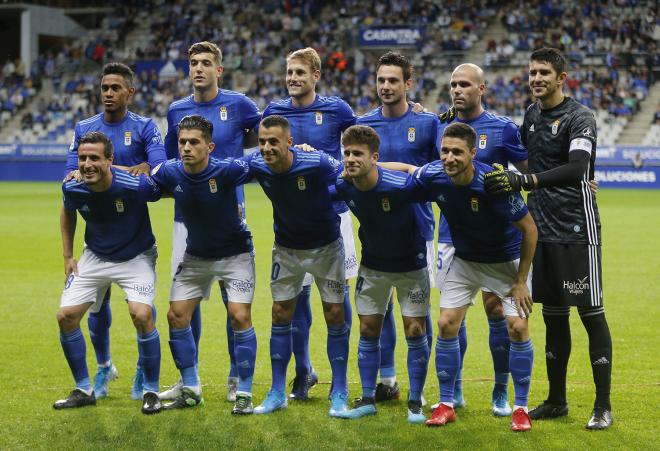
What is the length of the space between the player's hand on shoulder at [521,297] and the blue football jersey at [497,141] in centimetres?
102

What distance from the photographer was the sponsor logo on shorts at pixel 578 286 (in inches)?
244

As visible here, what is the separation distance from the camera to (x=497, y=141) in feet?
22.0

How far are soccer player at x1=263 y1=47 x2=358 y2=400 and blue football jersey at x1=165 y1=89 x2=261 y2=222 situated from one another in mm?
220

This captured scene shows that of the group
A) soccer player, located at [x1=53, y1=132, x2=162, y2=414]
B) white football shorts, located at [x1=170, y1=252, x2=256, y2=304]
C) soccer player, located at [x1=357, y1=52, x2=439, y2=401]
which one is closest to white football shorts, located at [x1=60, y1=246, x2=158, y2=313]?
soccer player, located at [x1=53, y1=132, x2=162, y2=414]

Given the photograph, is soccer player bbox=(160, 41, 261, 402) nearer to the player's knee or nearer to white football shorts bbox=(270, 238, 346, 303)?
white football shorts bbox=(270, 238, 346, 303)

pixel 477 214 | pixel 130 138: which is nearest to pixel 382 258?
pixel 477 214

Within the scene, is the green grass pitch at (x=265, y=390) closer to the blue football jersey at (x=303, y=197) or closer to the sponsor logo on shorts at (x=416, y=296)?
the sponsor logo on shorts at (x=416, y=296)

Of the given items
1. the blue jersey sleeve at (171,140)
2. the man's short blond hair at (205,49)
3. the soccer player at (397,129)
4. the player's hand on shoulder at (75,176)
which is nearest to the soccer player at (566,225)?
the soccer player at (397,129)

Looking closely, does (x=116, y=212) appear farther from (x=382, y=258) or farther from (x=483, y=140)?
(x=483, y=140)

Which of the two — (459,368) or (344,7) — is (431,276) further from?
(344,7)

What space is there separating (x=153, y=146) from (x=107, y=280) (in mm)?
1083

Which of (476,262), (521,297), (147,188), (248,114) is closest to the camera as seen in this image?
(521,297)

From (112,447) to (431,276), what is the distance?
254 centimetres

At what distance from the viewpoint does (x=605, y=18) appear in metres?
39.9
